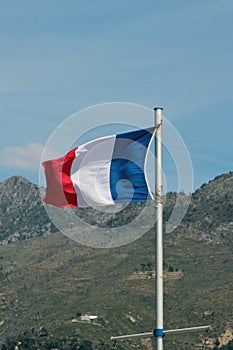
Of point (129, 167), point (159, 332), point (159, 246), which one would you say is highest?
point (129, 167)

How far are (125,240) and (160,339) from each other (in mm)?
2765

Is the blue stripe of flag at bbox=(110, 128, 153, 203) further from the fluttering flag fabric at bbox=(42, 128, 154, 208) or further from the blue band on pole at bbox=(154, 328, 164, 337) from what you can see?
the blue band on pole at bbox=(154, 328, 164, 337)

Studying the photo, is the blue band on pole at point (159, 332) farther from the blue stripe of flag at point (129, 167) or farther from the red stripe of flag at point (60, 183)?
the red stripe of flag at point (60, 183)

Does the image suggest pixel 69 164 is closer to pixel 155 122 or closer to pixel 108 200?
pixel 108 200

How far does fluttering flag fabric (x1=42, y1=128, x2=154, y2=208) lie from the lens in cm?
2562

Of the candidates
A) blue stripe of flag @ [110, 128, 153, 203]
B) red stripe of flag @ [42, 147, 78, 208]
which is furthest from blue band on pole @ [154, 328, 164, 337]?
red stripe of flag @ [42, 147, 78, 208]

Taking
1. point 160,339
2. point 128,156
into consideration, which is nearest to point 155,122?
point 128,156

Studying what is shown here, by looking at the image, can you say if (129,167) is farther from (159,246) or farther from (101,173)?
(159,246)

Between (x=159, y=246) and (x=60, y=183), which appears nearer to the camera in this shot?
(x=159, y=246)

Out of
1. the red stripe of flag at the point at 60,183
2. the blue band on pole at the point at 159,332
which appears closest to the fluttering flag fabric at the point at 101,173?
the red stripe of flag at the point at 60,183

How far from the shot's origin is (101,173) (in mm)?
26406

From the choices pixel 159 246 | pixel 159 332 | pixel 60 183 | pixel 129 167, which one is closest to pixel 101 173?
pixel 129 167

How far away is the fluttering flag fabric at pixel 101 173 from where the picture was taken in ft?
84.1

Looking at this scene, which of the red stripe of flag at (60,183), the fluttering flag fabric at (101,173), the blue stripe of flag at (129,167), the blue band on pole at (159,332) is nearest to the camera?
the blue band on pole at (159,332)
